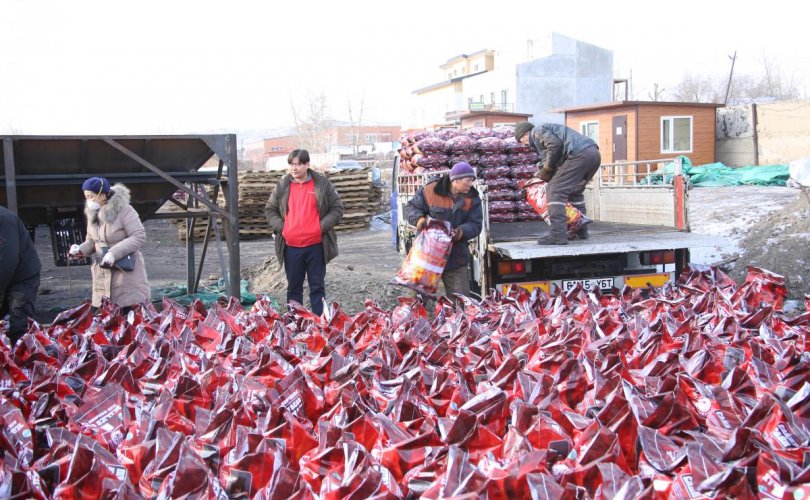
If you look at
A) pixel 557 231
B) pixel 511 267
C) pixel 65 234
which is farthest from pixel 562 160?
pixel 65 234

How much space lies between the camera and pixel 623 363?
3.47 meters

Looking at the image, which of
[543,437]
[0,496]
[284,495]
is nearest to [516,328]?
[543,437]

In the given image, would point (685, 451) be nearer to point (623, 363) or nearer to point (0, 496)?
point (623, 363)

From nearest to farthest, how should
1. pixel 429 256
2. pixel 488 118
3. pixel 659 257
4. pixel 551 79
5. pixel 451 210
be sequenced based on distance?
pixel 429 256 → pixel 451 210 → pixel 659 257 → pixel 488 118 → pixel 551 79

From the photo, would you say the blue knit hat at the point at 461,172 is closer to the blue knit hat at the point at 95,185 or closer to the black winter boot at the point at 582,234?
the black winter boot at the point at 582,234

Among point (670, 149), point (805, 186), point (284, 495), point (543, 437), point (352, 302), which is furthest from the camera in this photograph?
point (670, 149)

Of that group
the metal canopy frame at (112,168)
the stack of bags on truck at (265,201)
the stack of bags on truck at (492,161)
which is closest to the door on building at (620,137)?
the stack of bags on truck at (265,201)

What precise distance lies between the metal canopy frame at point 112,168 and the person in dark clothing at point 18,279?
6.91 feet

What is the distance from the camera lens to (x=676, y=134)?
2609cm

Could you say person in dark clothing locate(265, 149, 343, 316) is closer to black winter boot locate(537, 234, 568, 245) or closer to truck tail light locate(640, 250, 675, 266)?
black winter boot locate(537, 234, 568, 245)

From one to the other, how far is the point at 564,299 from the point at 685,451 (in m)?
2.89

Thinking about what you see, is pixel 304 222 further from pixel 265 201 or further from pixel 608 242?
pixel 265 201

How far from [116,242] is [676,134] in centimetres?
2395

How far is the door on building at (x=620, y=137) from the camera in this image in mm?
25641
